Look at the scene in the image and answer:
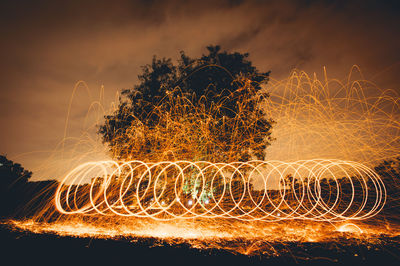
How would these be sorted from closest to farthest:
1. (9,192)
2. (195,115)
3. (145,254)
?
(145,254) < (9,192) < (195,115)

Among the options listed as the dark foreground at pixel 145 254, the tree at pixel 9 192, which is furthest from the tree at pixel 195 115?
the dark foreground at pixel 145 254

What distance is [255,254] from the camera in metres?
3.82

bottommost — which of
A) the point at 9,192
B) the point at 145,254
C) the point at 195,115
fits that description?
the point at 145,254

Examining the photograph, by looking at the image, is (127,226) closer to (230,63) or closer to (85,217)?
(85,217)

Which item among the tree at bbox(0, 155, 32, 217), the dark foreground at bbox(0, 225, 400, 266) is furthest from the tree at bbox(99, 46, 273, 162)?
the dark foreground at bbox(0, 225, 400, 266)

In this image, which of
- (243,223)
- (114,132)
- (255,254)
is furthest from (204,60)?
(255,254)

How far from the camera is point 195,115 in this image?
38.9ft

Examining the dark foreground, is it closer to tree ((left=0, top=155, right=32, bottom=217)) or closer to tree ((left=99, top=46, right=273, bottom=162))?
tree ((left=0, top=155, right=32, bottom=217))

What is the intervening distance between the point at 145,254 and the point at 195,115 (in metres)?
8.72

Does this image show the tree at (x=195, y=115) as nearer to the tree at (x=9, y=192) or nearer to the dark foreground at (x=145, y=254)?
the tree at (x=9, y=192)

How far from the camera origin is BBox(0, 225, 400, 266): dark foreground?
349cm

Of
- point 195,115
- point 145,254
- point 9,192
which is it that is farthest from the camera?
point 195,115

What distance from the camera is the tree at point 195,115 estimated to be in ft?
37.9

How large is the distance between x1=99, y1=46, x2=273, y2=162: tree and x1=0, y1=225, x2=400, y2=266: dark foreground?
6.40m
